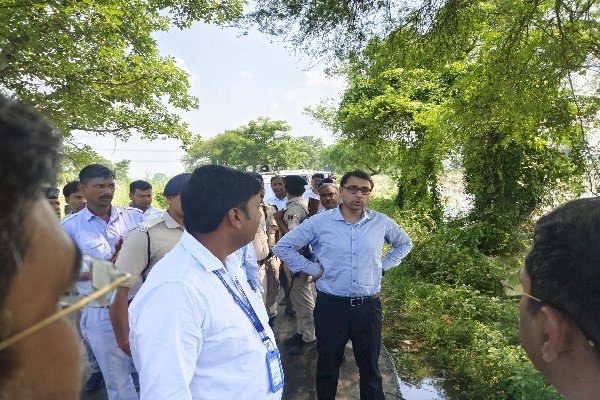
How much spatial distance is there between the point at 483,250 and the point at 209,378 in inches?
313

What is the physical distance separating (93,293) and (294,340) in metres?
4.44

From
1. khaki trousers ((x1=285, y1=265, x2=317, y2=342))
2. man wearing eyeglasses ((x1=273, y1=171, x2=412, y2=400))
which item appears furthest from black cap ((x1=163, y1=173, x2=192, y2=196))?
khaki trousers ((x1=285, y1=265, x2=317, y2=342))

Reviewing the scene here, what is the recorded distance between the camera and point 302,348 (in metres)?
4.73

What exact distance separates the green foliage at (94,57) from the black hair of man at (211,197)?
3.36m

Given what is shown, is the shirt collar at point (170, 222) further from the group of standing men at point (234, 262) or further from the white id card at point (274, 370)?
the white id card at point (274, 370)

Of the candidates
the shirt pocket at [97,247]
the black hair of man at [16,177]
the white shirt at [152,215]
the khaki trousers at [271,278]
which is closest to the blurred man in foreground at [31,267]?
the black hair of man at [16,177]

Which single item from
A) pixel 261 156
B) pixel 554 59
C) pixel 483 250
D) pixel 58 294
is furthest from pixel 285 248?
pixel 261 156

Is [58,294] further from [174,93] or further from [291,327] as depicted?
[174,93]

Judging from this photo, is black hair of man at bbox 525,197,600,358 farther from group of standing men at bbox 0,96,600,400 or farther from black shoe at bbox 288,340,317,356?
black shoe at bbox 288,340,317,356

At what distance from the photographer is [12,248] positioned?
1.89 ft

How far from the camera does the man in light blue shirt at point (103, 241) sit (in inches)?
122

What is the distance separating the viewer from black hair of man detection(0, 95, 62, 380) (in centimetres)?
56

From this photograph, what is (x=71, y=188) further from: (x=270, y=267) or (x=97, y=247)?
(x=270, y=267)

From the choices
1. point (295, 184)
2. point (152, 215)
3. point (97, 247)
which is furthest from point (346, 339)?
point (295, 184)
